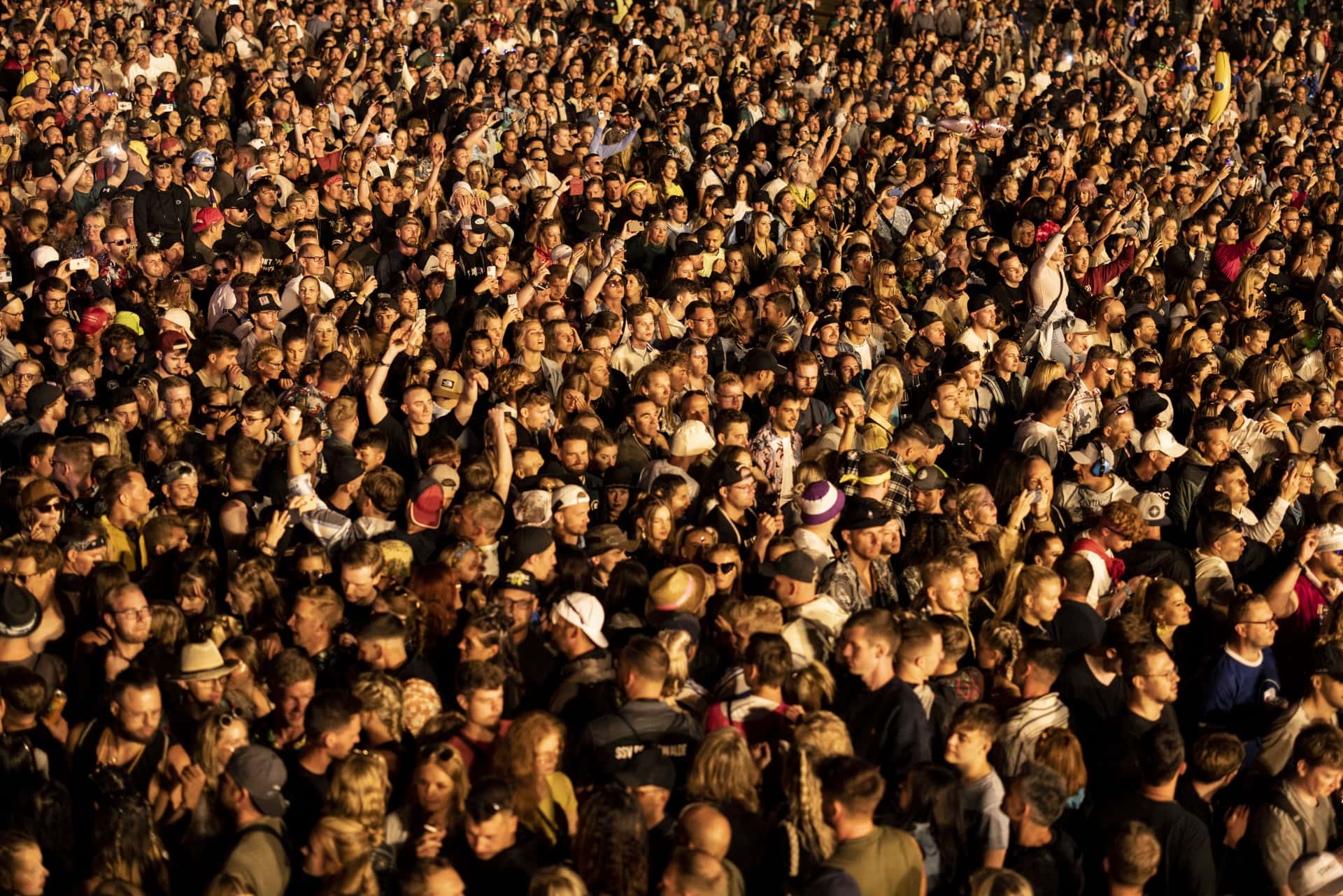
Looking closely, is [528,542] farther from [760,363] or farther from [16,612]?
[760,363]

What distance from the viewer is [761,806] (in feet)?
17.1

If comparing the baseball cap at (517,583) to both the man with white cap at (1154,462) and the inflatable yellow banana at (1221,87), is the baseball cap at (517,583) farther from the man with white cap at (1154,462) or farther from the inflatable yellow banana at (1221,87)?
the inflatable yellow banana at (1221,87)

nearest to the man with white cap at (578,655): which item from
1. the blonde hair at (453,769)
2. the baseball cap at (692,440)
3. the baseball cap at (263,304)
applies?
the blonde hair at (453,769)

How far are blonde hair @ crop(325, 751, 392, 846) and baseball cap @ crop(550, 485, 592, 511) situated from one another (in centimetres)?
247

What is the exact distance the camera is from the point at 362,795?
15.3 ft

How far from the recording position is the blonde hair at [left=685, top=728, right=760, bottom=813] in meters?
4.86

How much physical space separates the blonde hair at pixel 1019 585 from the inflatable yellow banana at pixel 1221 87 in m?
14.0

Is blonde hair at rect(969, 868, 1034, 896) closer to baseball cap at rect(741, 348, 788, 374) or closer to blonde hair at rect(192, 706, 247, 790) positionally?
blonde hair at rect(192, 706, 247, 790)

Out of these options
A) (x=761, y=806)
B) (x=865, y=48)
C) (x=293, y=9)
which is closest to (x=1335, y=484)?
(x=761, y=806)

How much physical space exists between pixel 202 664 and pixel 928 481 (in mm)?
3975

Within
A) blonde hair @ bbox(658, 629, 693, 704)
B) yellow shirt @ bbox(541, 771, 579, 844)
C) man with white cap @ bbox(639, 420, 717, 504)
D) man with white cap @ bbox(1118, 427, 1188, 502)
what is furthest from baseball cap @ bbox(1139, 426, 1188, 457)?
yellow shirt @ bbox(541, 771, 579, 844)

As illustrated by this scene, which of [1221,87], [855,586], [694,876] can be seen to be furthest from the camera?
[1221,87]

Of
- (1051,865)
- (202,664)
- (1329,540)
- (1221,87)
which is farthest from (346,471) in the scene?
(1221,87)

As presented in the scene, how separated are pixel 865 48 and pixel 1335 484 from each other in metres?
11.0
